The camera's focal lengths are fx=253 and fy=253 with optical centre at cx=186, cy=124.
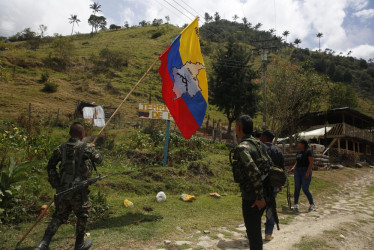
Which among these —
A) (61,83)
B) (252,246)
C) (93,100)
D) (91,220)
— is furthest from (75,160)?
(61,83)

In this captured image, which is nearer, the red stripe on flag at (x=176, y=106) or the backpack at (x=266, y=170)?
the backpack at (x=266, y=170)

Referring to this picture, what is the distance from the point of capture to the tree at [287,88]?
51.5 ft

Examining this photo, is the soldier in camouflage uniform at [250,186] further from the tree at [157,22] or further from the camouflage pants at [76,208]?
the tree at [157,22]

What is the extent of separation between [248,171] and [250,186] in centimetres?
19

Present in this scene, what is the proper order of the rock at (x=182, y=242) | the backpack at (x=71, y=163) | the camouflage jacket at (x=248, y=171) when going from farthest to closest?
the rock at (x=182, y=242), the backpack at (x=71, y=163), the camouflage jacket at (x=248, y=171)

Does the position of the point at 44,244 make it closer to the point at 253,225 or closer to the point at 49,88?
the point at 253,225

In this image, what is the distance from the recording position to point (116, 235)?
421 cm

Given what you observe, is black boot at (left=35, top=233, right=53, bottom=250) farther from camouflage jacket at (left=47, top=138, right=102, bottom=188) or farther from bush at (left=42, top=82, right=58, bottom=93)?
bush at (left=42, top=82, right=58, bottom=93)

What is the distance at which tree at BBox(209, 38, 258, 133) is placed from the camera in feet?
82.9

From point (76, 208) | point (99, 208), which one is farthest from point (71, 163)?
point (99, 208)

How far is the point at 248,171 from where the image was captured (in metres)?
2.83

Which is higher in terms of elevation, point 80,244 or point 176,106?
point 176,106

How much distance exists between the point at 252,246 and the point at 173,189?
452 cm

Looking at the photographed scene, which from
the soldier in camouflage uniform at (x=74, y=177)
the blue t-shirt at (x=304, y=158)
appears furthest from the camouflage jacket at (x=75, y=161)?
the blue t-shirt at (x=304, y=158)
